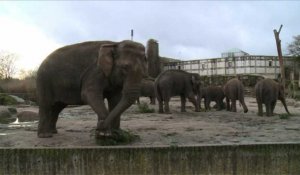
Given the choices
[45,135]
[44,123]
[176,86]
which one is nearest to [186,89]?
[176,86]

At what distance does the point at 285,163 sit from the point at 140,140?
3.09 m

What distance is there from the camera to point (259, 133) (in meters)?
10.2

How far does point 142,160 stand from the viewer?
7270 millimetres

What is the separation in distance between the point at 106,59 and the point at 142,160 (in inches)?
91.7

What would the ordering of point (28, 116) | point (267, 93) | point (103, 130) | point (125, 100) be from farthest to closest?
1. point (28, 116)
2. point (267, 93)
3. point (125, 100)
4. point (103, 130)

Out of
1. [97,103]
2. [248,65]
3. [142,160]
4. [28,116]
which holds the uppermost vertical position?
[248,65]

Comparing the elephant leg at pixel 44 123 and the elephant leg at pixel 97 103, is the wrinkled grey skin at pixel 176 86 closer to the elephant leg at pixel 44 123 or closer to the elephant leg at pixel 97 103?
the elephant leg at pixel 44 123

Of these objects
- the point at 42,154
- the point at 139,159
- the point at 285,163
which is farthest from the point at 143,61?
the point at 285,163

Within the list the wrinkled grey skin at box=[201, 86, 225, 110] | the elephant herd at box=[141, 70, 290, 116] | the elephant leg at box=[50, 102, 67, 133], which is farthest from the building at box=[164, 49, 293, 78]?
the elephant leg at box=[50, 102, 67, 133]

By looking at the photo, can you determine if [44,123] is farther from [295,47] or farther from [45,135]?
[295,47]

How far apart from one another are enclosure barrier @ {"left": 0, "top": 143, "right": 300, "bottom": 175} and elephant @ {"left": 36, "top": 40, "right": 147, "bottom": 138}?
0.94 m

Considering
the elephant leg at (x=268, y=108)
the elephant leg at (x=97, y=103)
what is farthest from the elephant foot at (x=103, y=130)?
the elephant leg at (x=268, y=108)

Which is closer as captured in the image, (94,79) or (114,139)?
(114,139)

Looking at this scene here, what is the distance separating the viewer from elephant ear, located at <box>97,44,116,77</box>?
330 inches
